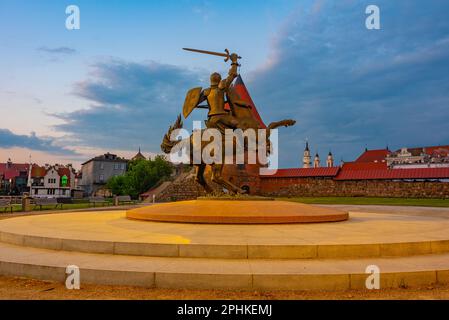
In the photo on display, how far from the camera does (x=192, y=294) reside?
4.50 m

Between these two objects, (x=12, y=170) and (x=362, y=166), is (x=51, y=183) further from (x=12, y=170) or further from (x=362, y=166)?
(x=362, y=166)

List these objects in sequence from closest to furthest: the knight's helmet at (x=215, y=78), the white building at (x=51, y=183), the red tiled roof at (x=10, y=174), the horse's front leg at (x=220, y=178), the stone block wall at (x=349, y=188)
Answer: the horse's front leg at (x=220, y=178) < the knight's helmet at (x=215, y=78) < the stone block wall at (x=349, y=188) < the white building at (x=51, y=183) < the red tiled roof at (x=10, y=174)

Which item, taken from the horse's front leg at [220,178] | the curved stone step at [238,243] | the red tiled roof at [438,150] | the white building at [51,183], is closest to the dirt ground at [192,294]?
the curved stone step at [238,243]

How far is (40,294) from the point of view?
4.55 m

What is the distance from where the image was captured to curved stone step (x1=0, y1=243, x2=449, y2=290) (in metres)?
4.66

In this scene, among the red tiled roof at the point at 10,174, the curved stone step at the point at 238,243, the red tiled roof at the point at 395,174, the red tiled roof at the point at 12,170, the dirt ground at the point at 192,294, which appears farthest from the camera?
the red tiled roof at the point at 12,170

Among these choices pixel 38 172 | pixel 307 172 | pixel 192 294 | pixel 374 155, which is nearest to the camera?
pixel 192 294

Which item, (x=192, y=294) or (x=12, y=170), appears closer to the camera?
(x=192, y=294)

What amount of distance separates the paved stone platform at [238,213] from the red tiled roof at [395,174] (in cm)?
3209

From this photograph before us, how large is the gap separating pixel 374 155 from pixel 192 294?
3845 inches

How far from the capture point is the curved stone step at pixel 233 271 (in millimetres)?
4664

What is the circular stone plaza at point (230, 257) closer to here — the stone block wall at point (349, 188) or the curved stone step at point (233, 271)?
the curved stone step at point (233, 271)

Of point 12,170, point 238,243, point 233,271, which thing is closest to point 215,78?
point 238,243
